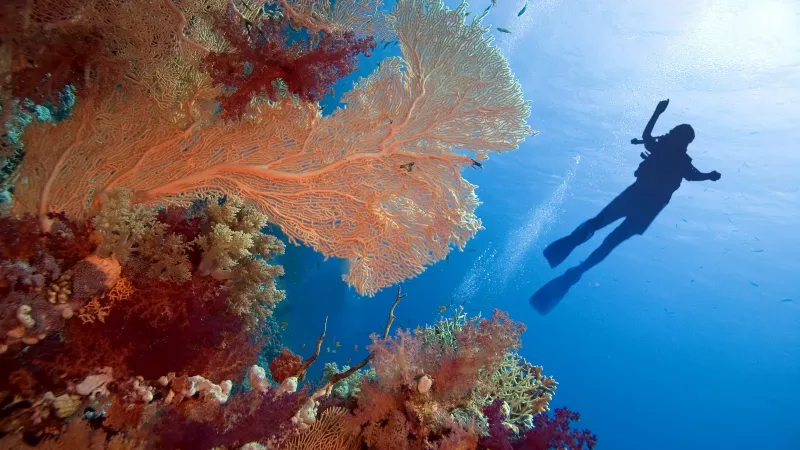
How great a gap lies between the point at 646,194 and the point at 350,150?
11.7 metres

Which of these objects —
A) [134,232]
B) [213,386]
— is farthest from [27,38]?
[213,386]

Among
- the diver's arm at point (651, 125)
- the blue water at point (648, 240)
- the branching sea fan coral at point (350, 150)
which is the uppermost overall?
the branching sea fan coral at point (350, 150)

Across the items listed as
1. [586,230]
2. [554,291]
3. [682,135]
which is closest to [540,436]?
[586,230]

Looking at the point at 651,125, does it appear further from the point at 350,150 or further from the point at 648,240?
the point at 648,240

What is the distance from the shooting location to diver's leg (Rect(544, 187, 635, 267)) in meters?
12.5

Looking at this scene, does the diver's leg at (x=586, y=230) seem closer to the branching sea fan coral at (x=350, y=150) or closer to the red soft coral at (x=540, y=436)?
the red soft coral at (x=540, y=436)

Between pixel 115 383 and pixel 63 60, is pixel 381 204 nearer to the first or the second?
pixel 115 383

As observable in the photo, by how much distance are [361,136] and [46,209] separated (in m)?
3.30

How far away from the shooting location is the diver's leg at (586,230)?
12.5 metres

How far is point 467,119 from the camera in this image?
14.9 ft

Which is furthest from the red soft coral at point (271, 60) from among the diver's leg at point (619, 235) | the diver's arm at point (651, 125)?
the diver's leg at point (619, 235)

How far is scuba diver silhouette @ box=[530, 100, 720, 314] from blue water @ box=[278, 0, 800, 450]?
9.20 meters

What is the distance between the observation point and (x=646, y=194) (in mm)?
12312

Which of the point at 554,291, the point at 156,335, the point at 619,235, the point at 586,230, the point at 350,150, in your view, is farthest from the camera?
the point at 554,291
